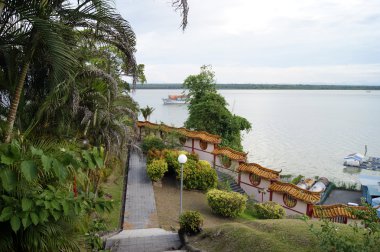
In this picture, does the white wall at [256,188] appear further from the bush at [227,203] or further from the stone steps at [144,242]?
the stone steps at [144,242]

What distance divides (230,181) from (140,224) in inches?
272

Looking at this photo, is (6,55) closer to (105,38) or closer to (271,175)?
(105,38)

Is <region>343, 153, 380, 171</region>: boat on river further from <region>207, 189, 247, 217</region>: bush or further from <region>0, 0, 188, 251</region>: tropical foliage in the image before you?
<region>0, 0, 188, 251</region>: tropical foliage

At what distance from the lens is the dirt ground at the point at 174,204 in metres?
11.5

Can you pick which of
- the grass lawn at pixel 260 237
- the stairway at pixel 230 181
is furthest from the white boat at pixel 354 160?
the grass lawn at pixel 260 237

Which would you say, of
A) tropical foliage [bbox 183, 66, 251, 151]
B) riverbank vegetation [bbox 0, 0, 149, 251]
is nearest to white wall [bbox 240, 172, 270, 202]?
tropical foliage [bbox 183, 66, 251, 151]

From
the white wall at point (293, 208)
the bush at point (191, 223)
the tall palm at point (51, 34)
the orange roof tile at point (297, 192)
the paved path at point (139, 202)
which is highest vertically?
the tall palm at point (51, 34)

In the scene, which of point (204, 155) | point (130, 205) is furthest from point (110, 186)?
point (204, 155)

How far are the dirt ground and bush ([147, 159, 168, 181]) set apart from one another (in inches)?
17.3

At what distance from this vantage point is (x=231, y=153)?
57.8 ft

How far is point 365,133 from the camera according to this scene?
174 feet

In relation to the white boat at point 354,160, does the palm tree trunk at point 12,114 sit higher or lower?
higher

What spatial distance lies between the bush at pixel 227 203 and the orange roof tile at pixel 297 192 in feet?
8.35

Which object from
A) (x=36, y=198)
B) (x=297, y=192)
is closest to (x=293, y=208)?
(x=297, y=192)
